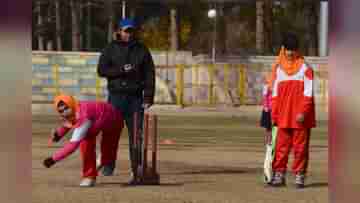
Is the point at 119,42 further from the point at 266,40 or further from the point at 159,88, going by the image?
the point at 266,40

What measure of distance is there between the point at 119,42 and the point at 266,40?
4173 centimetres

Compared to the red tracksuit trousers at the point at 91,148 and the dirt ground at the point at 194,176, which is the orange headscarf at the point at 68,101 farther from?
the dirt ground at the point at 194,176

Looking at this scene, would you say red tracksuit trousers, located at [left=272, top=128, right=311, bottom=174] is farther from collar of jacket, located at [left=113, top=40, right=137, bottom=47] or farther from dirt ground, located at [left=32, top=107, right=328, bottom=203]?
collar of jacket, located at [left=113, top=40, right=137, bottom=47]

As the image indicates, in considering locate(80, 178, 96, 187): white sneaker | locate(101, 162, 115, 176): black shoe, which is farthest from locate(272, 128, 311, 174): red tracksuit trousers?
locate(80, 178, 96, 187): white sneaker

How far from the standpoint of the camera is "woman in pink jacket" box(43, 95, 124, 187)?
785 cm

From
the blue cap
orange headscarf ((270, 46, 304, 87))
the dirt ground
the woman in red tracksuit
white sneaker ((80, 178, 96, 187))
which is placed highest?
the blue cap

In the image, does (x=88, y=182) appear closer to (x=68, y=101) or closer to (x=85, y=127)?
(x=85, y=127)

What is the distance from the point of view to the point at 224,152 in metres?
13.6

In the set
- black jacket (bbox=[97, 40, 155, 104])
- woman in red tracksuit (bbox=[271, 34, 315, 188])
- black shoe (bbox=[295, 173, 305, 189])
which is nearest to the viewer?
woman in red tracksuit (bbox=[271, 34, 315, 188])

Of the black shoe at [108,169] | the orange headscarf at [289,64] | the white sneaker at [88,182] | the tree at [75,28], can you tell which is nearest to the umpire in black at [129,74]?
the black shoe at [108,169]

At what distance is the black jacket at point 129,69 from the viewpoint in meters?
8.83

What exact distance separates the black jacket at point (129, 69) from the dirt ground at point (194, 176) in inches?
33.2

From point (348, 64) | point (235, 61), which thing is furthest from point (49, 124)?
point (348, 64)

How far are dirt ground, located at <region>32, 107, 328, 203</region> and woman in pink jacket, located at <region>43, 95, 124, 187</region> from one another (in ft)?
0.70
